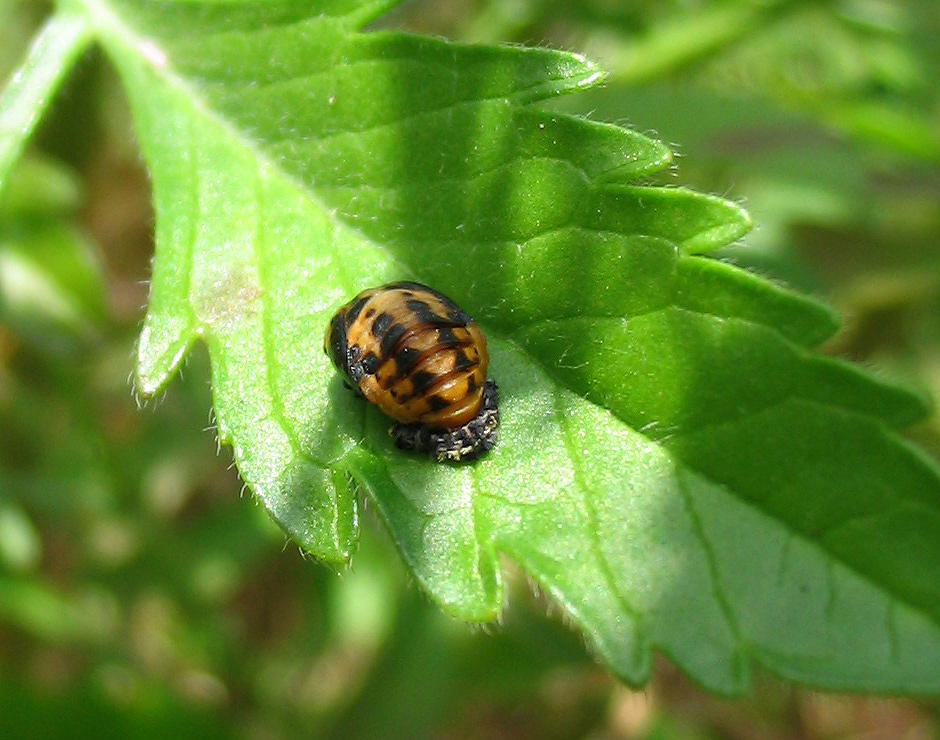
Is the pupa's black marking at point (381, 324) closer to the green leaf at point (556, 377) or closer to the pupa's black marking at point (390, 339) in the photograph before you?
the pupa's black marking at point (390, 339)

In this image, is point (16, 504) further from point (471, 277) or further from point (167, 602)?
point (471, 277)

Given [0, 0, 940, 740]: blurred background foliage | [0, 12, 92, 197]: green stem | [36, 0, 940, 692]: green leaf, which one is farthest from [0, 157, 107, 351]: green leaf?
[36, 0, 940, 692]: green leaf

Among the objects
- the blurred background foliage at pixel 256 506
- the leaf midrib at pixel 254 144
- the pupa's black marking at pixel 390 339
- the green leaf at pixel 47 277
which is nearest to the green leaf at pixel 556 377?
the leaf midrib at pixel 254 144

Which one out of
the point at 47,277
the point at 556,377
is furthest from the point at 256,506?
the point at 556,377

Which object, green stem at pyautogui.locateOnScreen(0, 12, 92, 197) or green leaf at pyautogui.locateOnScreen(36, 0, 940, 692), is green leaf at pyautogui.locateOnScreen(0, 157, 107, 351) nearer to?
green stem at pyautogui.locateOnScreen(0, 12, 92, 197)

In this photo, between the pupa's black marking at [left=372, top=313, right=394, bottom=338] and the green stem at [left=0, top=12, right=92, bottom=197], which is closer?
the pupa's black marking at [left=372, top=313, right=394, bottom=338]

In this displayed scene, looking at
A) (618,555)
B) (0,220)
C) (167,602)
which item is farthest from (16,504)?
(618,555)
